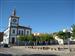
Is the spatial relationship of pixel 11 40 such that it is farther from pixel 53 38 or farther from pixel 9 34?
pixel 53 38

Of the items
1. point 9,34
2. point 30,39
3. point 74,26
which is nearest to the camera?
point 74,26

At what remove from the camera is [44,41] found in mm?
86438

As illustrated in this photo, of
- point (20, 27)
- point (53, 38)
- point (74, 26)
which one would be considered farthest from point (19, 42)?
point (74, 26)

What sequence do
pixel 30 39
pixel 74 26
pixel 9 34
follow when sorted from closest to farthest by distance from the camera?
pixel 74 26
pixel 30 39
pixel 9 34

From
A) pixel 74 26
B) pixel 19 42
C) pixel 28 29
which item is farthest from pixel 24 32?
pixel 74 26

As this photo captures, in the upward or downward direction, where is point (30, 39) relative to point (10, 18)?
downward

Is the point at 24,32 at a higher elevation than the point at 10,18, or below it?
below

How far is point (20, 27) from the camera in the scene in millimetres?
94688

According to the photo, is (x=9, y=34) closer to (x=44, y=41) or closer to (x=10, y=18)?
(x=10, y=18)

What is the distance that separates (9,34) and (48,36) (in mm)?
17621

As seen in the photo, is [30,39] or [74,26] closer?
[74,26]

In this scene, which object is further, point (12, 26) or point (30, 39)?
point (12, 26)

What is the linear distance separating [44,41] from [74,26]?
45911 millimetres

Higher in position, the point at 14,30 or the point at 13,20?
the point at 13,20
